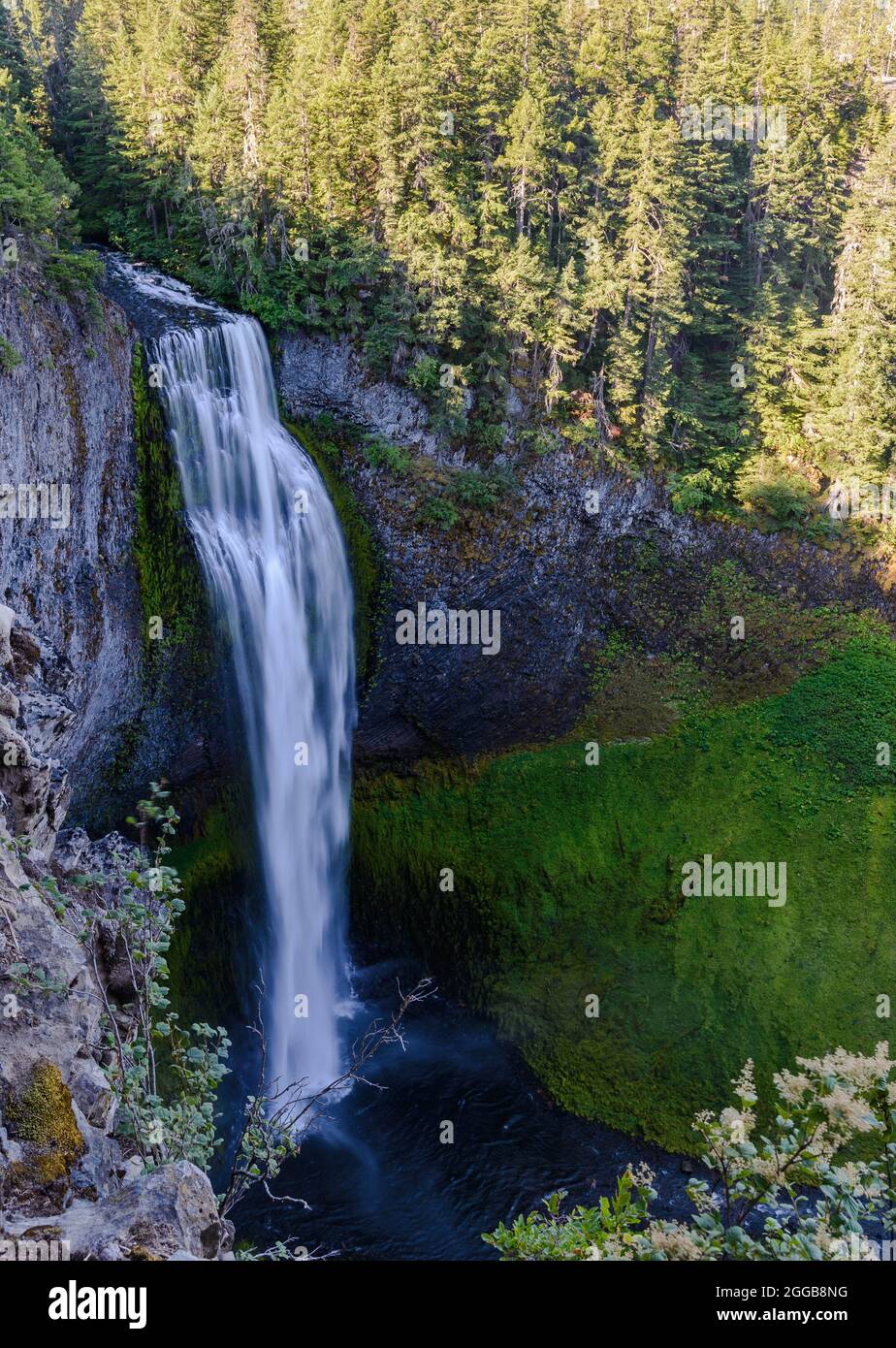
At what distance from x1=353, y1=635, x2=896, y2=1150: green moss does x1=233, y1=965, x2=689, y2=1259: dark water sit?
84 centimetres

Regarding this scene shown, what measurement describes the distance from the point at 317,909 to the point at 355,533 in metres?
9.63

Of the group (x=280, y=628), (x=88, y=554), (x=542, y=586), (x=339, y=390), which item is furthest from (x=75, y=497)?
(x=542, y=586)

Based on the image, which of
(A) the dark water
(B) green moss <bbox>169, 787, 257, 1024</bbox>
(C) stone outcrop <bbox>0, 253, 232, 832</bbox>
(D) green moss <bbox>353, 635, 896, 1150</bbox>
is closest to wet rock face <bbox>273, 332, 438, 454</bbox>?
(C) stone outcrop <bbox>0, 253, 232, 832</bbox>

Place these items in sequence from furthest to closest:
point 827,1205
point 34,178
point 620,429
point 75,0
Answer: point 75,0
point 620,429
point 34,178
point 827,1205

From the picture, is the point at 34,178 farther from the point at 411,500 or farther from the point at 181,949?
the point at 181,949

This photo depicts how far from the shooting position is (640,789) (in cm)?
2589

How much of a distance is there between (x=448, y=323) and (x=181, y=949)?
16.9 metres

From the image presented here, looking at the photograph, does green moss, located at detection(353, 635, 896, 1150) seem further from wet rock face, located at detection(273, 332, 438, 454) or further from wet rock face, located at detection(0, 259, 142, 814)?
wet rock face, located at detection(273, 332, 438, 454)

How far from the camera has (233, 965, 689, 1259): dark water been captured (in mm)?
18031

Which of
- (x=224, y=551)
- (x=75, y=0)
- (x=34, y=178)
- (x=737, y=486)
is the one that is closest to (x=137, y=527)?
(x=224, y=551)

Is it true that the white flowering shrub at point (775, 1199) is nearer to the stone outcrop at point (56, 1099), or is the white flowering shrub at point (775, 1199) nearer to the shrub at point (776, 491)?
the stone outcrop at point (56, 1099)

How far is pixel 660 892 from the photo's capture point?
24.6 meters

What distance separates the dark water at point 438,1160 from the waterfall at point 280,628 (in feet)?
6.01

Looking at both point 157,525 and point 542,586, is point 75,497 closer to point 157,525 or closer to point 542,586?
point 157,525
